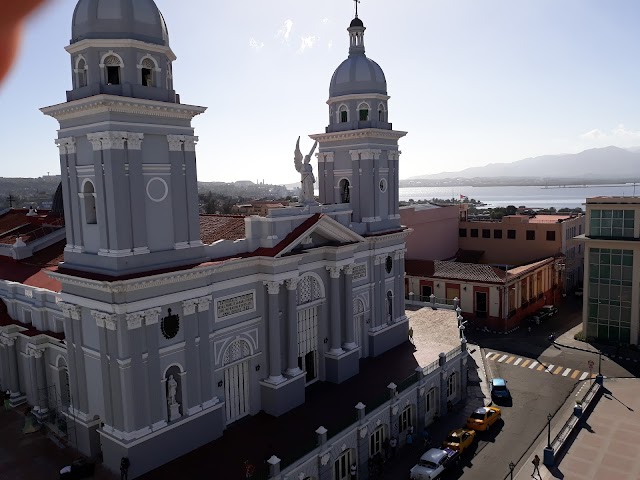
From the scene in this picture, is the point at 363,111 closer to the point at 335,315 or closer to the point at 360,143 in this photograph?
the point at 360,143

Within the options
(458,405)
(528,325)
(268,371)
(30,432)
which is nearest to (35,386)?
(30,432)

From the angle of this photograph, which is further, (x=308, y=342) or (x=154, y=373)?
(x=308, y=342)

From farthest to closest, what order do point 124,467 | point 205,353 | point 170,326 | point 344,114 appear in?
point 344,114, point 205,353, point 170,326, point 124,467

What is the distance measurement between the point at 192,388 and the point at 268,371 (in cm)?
494

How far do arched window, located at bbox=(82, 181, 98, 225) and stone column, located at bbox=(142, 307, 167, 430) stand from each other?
181 inches

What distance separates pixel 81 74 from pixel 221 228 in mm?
10868

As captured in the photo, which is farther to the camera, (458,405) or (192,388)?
(458,405)

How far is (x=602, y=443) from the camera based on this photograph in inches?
1125

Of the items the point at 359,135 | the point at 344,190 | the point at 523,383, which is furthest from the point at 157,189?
the point at 523,383

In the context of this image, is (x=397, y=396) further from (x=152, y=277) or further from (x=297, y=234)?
(x=152, y=277)

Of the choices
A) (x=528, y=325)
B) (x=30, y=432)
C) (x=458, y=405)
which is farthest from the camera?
(x=528, y=325)

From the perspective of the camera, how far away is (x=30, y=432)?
2462 centimetres

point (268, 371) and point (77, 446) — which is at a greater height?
point (268, 371)

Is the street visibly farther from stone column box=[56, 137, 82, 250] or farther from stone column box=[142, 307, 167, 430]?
stone column box=[56, 137, 82, 250]
